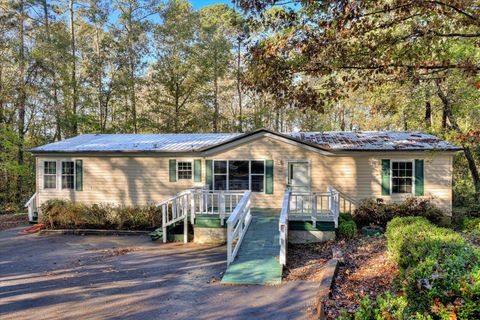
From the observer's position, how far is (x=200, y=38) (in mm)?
24281

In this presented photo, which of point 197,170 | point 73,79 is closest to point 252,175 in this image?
point 197,170

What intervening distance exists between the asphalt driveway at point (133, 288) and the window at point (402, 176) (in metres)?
7.06

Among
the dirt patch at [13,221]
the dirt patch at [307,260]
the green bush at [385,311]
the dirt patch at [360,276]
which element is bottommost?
the dirt patch at [13,221]

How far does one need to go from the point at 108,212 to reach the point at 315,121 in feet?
75.4

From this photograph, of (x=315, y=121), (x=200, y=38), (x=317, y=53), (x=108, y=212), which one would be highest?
(x=200, y=38)

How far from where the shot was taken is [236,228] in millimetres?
8078

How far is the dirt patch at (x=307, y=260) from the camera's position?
22.2 feet

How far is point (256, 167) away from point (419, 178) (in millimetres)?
6062

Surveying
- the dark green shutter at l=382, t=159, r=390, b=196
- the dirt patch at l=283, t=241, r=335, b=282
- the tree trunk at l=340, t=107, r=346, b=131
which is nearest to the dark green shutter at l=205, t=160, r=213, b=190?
the dirt patch at l=283, t=241, r=335, b=282

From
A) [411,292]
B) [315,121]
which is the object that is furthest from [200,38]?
[411,292]

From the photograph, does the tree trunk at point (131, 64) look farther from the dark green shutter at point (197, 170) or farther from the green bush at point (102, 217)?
the dark green shutter at point (197, 170)

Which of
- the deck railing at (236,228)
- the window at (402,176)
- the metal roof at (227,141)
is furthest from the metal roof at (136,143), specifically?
the window at (402,176)

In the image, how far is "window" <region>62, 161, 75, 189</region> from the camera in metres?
13.5

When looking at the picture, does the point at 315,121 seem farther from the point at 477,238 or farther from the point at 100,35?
the point at 477,238
